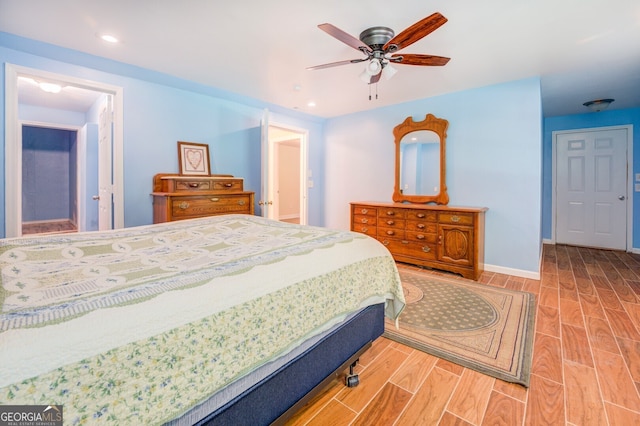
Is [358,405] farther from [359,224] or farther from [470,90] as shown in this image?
[470,90]

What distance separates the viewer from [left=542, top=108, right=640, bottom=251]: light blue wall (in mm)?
4660

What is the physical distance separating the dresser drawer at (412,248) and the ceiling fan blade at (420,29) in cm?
247

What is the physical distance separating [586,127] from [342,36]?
5.44m

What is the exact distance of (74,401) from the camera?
63 centimetres

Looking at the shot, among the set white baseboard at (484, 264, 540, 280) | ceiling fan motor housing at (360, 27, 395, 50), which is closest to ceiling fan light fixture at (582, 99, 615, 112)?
white baseboard at (484, 264, 540, 280)

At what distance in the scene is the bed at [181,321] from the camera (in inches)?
25.2

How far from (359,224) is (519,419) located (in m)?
3.18

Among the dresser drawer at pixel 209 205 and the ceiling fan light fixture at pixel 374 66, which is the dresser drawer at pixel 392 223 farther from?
the ceiling fan light fixture at pixel 374 66

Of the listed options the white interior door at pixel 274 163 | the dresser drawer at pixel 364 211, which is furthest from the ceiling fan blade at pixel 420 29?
the dresser drawer at pixel 364 211

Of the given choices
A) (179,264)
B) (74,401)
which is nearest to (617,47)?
(179,264)

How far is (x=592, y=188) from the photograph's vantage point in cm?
500

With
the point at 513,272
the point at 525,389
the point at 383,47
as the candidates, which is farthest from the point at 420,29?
the point at 513,272

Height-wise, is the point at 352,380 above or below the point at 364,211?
below

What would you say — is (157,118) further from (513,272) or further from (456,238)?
(513,272)
